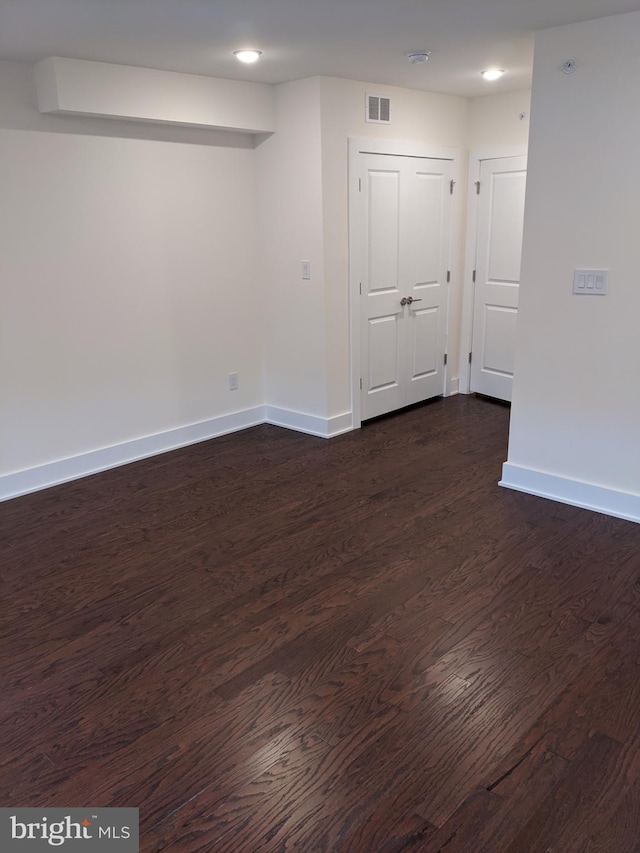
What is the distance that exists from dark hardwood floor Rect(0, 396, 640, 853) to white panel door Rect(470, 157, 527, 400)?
183 cm

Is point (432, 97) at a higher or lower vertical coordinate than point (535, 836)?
higher

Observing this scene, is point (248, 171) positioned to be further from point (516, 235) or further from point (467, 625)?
point (467, 625)

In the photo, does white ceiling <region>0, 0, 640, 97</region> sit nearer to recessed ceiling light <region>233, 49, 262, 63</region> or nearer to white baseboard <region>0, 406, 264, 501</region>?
recessed ceiling light <region>233, 49, 262, 63</region>

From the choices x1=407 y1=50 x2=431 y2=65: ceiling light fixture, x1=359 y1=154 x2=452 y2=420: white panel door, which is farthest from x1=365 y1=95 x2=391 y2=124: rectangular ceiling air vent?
x1=407 y1=50 x2=431 y2=65: ceiling light fixture

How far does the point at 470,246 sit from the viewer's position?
18.1 ft

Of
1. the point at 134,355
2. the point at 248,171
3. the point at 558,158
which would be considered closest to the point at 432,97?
the point at 248,171

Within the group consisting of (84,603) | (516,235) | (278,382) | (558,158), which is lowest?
(84,603)

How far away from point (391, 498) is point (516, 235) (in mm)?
2583

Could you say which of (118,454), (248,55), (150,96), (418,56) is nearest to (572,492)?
(418,56)

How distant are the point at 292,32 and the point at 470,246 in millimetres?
2753

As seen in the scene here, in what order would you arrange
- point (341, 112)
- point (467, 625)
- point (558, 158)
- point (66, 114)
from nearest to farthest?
point (467, 625), point (558, 158), point (66, 114), point (341, 112)

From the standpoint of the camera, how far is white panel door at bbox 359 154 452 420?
4.78m

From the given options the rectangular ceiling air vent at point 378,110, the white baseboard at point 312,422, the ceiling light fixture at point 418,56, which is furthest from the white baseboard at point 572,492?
the rectangular ceiling air vent at point 378,110

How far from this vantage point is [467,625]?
263 cm
